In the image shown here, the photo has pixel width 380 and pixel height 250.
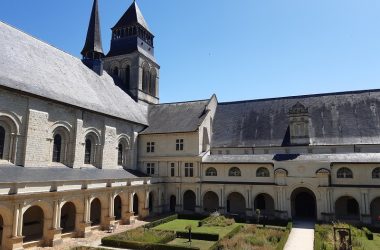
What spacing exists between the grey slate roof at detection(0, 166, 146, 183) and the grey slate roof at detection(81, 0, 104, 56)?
1838 cm

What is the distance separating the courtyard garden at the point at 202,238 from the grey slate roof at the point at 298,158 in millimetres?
9056

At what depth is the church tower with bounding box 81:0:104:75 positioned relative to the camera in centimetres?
4269

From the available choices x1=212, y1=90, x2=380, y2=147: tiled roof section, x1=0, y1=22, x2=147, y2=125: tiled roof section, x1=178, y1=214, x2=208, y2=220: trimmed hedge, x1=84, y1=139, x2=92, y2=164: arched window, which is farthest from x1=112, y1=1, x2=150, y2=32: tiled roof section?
x1=178, y1=214, x2=208, y2=220: trimmed hedge

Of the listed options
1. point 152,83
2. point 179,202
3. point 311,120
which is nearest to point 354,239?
point 311,120

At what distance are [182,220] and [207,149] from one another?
11.3 meters

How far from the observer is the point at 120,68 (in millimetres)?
51156

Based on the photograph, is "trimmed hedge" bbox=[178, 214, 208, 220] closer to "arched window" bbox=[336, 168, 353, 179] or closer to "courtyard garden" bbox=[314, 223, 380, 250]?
"courtyard garden" bbox=[314, 223, 380, 250]

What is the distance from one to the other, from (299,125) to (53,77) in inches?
1144

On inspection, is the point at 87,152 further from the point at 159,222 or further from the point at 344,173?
the point at 344,173

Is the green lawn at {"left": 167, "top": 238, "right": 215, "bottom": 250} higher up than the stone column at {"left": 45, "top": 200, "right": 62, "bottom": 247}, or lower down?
lower down

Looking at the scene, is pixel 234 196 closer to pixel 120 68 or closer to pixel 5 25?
pixel 120 68

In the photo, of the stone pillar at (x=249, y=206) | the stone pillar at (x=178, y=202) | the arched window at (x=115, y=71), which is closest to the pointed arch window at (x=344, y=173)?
the stone pillar at (x=249, y=206)

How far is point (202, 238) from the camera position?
2686 cm

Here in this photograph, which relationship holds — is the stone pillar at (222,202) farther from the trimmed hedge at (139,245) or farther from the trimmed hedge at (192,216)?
the trimmed hedge at (139,245)
